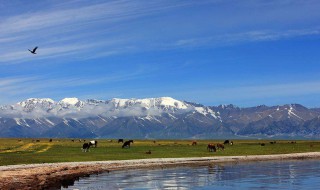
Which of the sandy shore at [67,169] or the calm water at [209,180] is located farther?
the calm water at [209,180]

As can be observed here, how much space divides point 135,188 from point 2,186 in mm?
12208

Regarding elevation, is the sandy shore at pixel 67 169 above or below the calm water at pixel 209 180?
above

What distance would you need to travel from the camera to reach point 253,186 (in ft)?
161

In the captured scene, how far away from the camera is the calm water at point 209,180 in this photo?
49.6m

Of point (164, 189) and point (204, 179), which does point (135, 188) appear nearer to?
point (164, 189)

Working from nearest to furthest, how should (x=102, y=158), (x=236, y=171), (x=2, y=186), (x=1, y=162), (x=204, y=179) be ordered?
(x=2, y=186) < (x=204, y=179) < (x=236, y=171) < (x=1, y=162) < (x=102, y=158)

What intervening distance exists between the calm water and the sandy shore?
7.97 feet

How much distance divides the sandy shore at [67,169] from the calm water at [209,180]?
243 centimetres

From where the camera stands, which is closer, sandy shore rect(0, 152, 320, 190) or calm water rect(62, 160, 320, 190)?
sandy shore rect(0, 152, 320, 190)

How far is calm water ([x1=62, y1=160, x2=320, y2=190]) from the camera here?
4962 cm

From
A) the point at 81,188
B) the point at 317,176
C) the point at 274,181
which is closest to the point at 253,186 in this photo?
the point at 274,181

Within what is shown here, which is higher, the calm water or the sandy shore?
the sandy shore

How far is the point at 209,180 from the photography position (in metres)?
55.5

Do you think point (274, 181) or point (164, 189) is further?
point (274, 181)
